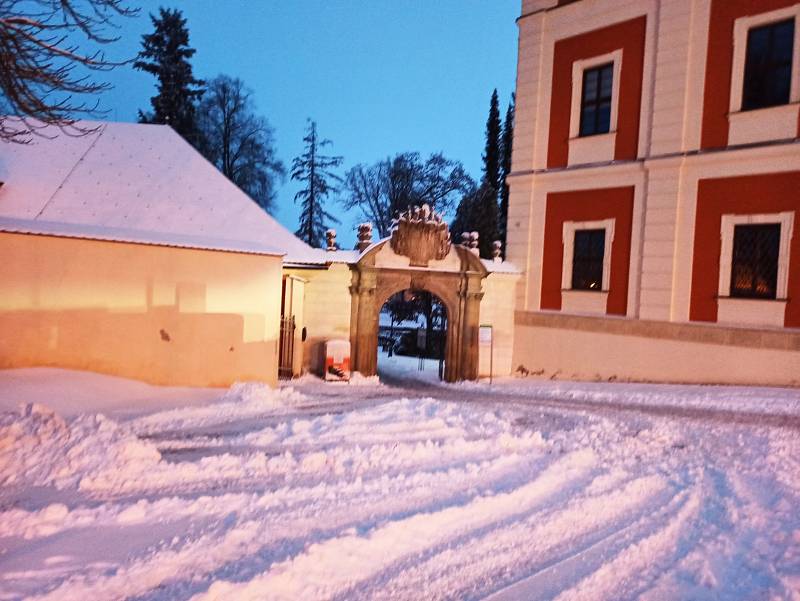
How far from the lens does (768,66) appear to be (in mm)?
13727

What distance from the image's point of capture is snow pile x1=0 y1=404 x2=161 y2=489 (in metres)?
5.79

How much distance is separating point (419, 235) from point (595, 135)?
19.6 feet

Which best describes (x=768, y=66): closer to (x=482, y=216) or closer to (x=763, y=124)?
(x=763, y=124)

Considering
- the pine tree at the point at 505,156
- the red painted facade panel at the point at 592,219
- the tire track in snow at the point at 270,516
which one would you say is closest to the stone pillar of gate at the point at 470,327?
the red painted facade panel at the point at 592,219

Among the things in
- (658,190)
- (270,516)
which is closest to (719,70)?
(658,190)

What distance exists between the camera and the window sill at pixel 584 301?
53.5 feet

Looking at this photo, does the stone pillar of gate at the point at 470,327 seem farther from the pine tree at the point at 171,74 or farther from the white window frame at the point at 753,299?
the pine tree at the point at 171,74

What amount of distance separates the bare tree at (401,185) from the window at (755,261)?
81.8 feet

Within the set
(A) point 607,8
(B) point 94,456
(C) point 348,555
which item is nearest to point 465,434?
(C) point 348,555

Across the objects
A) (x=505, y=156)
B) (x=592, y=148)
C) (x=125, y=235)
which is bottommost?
(x=125, y=235)

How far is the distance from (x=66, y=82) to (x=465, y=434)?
680 centimetres

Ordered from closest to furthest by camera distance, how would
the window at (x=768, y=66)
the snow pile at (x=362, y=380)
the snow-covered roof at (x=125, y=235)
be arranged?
the snow-covered roof at (x=125, y=235), the window at (x=768, y=66), the snow pile at (x=362, y=380)

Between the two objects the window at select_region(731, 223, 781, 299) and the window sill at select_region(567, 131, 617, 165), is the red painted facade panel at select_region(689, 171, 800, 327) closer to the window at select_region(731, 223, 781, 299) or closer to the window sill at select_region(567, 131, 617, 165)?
the window at select_region(731, 223, 781, 299)

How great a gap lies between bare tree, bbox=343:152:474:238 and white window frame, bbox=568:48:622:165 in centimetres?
2080
